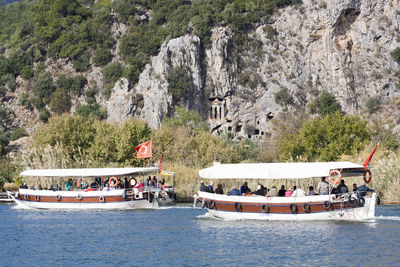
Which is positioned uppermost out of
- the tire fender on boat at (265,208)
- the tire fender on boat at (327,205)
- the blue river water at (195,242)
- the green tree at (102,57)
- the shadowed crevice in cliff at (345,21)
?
the shadowed crevice in cliff at (345,21)

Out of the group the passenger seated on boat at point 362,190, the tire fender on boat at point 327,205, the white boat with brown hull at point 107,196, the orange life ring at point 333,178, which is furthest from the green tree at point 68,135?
the passenger seated on boat at point 362,190

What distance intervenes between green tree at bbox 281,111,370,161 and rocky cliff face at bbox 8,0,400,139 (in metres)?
36.2

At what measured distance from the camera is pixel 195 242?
38.2 m

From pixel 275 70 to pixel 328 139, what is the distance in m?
50.1

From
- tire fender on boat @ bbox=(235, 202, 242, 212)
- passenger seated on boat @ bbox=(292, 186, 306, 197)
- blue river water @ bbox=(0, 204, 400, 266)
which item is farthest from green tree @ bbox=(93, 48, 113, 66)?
passenger seated on boat @ bbox=(292, 186, 306, 197)

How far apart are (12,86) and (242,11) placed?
5547cm

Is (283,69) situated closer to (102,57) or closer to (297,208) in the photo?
(102,57)

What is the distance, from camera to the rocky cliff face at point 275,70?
133 m

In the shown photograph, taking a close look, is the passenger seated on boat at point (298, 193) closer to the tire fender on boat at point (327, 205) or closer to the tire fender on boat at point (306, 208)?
the tire fender on boat at point (306, 208)

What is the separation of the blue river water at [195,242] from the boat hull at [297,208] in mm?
635

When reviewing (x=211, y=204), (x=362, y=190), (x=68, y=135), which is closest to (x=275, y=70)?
(x=68, y=135)

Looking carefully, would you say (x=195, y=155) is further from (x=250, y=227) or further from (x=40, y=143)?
(x=250, y=227)

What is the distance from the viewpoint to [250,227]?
43.2 metres

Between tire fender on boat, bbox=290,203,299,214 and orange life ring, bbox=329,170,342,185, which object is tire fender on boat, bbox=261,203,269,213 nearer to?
A: tire fender on boat, bbox=290,203,299,214
